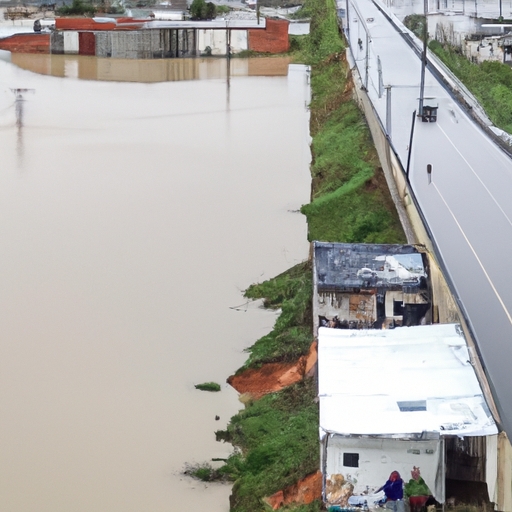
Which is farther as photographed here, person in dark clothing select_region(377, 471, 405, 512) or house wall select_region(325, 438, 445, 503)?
house wall select_region(325, 438, 445, 503)

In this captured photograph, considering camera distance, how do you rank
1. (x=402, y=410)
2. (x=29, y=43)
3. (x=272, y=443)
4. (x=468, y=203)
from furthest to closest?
(x=29, y=43), (x=468, y=203), (x=272, y=443), (x=402, y=410)

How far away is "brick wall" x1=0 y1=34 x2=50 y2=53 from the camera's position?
202ft

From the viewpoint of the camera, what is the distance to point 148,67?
57.5 m

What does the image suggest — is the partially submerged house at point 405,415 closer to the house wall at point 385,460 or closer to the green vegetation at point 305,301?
the house wall at point 385,460

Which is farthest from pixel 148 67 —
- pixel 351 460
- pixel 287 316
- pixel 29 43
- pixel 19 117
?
pixel 351 460

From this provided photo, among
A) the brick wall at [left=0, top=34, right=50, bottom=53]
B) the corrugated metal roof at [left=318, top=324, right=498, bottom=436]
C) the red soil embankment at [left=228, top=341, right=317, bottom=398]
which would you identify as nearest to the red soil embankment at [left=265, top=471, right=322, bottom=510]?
the corrugated metal roof at [left=318, top=324, right=498, bottom=436]

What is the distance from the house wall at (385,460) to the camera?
1244 cm

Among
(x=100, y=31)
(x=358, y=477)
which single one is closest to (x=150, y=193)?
(x=358, y=477)

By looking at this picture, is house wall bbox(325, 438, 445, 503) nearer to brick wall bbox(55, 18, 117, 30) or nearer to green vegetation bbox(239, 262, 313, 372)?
green vegetation bbox(239, 262, 313, 372)

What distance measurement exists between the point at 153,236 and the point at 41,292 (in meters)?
4.64

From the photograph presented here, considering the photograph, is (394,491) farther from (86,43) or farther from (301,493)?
(86,43)

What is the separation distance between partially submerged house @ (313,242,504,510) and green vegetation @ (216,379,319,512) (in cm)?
94

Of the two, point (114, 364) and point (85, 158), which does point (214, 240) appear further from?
point (85, 158)

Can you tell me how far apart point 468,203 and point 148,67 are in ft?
119
